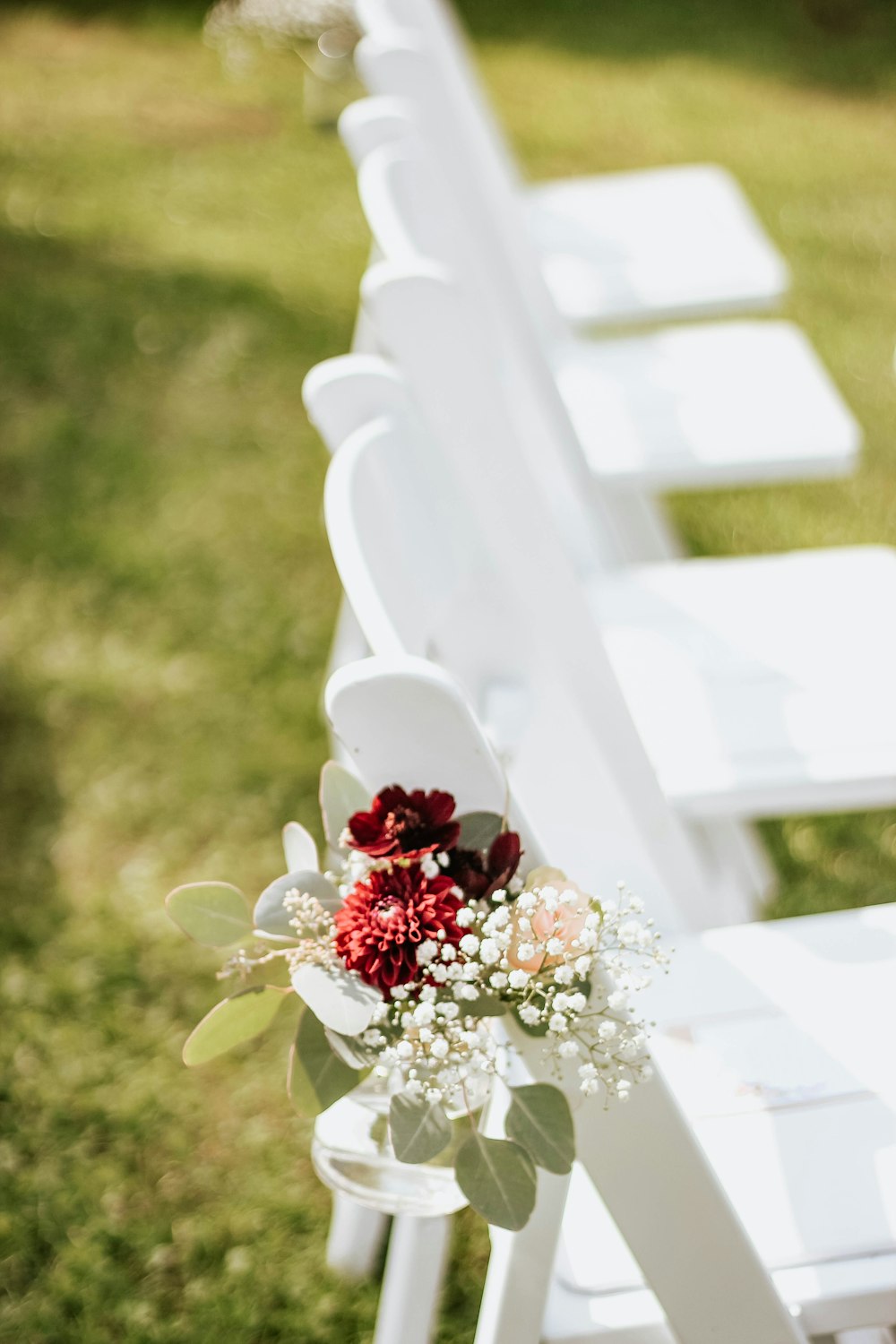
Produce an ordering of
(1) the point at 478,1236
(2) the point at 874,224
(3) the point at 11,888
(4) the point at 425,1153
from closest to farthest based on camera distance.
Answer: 1. (4) the point at 425,1153
2. (1) the point at 478,1236
3. (3) the point at 11,888
4. (2) the point at 874,224

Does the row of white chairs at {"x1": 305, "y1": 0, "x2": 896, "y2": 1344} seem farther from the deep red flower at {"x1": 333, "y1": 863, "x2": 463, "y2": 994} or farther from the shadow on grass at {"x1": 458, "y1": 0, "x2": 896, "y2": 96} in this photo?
the shadow on grass at {"x1": 458, "y1": 0, "x2": 896, "y2": 96}

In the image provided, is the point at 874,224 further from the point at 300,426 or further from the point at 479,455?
the point at 479,455

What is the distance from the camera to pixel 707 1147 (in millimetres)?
1115

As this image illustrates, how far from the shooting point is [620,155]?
4.57m

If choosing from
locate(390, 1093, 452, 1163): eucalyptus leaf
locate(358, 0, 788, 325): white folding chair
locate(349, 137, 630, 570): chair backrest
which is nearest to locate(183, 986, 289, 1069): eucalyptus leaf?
locate(390, 1093, 452, 1163): eucalyptus leaf

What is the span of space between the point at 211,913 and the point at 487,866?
0.67 feet

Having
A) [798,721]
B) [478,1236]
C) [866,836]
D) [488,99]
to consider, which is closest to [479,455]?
[798,721]

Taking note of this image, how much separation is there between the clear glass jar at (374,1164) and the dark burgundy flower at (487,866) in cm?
23

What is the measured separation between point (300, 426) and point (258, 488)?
275 millimetres

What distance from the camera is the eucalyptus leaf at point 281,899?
0.91 metres

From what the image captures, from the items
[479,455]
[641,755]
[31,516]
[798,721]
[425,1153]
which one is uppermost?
[479,455]

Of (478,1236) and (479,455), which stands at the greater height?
(479,455)

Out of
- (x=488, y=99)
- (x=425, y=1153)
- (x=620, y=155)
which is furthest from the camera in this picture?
(x=488, y=99)

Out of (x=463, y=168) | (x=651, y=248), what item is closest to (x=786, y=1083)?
(x=463, y=168)
